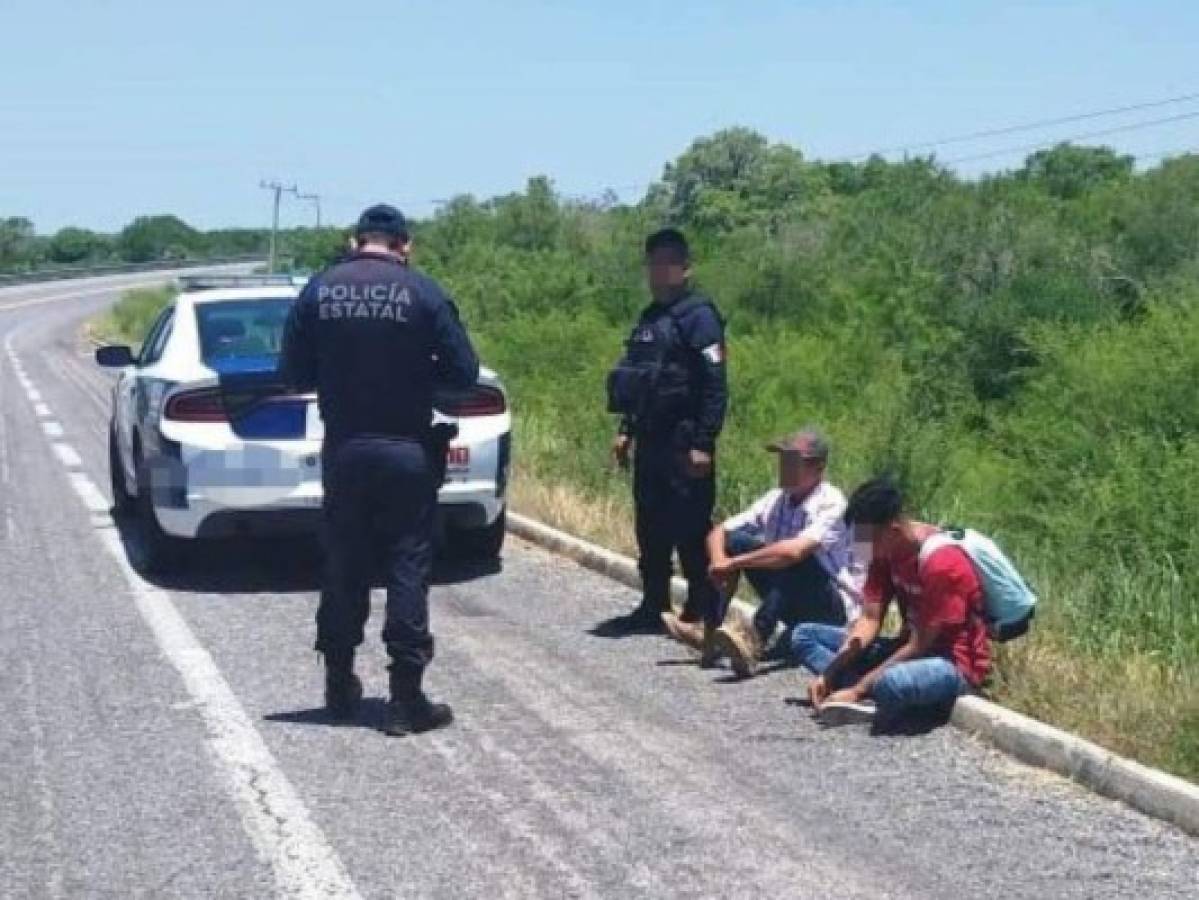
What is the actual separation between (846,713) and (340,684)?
1908 millimetres

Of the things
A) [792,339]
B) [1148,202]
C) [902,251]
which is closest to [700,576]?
[792,339]

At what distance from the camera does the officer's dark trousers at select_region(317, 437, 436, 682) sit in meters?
7.08

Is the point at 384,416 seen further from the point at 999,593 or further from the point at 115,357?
the point at 115,357

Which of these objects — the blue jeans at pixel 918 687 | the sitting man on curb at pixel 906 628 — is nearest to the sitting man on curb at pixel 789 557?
the sitting man on curb at pixel 906 628

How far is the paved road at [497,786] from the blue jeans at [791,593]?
363 mm

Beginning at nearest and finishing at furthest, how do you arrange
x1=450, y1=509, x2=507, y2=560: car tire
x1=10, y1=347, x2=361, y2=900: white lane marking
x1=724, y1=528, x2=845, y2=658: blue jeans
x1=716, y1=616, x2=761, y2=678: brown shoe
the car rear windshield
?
x1=10, y1=347, x2=361, y2=900: white lane marking → x1=716, y1=616, x2=761, y2=678: brown shoe → x1=724, y1=528, x2=845, y2=658: blue jeans → the car rear windshield → x1=450, y1=509, x2=507, y2=560: car tire

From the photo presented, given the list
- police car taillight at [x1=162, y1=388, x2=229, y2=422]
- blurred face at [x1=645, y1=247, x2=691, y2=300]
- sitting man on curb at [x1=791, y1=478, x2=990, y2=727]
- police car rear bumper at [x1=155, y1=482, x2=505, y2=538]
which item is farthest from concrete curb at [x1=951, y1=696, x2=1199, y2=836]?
police car taillight at [x1=162, y1=388, x2=229, y2=422]

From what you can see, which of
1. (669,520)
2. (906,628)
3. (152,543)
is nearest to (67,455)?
(152,543)

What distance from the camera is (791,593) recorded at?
8359 mm

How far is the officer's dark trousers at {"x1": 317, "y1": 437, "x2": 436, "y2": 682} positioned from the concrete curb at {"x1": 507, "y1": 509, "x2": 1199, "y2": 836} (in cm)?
204

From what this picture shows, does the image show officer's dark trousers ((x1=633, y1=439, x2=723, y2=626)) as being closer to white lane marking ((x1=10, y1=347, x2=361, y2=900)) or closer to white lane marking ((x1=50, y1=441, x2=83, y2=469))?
white lane marking ((x1=10, y1=347, x2=361, y2=900))

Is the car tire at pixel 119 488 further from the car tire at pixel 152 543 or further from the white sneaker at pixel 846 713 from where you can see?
the white sneaker at pixel 846 713

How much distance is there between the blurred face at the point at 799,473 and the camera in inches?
324

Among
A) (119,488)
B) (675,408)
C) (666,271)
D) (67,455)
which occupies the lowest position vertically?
(67,455)
